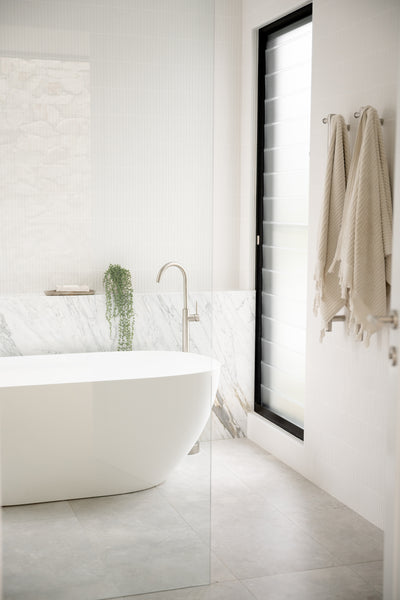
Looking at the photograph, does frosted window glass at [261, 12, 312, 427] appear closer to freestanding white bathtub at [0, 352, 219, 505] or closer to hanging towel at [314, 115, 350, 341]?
hanging towel at [314, 115, 350, 341]

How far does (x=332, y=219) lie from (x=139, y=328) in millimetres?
1452

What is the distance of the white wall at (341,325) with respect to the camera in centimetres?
334

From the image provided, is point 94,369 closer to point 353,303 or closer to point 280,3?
point 353,303

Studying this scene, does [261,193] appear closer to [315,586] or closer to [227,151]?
[227,151]

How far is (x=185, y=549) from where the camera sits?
112 inches

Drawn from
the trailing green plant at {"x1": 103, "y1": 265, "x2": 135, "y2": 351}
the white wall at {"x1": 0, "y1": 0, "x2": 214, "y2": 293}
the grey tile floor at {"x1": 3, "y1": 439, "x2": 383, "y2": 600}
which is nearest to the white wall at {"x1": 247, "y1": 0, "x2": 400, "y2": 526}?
the grey tile floor at {"x1": 3, "y1": 439, "x2": 383, "y2": 600}

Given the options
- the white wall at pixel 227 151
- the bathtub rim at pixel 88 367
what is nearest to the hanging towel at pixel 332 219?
the white wall at pixel 227 151

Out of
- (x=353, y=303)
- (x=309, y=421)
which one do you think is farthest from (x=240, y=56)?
(x=309, y=421)

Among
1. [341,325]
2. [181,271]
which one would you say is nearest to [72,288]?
[181,271]

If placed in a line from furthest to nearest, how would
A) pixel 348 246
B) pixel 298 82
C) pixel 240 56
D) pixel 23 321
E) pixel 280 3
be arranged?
1. pixel 298 82
2. pixel 280 3
3. pixel 348 246
4. pixel 240 56
5. pixel 23 321

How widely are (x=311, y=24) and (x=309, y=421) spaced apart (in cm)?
222

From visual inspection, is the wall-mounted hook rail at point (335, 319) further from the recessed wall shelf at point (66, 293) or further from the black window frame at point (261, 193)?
the recessed wall shelf at point (66, 293)

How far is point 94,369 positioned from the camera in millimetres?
2605

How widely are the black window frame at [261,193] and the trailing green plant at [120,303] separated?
80 cm
